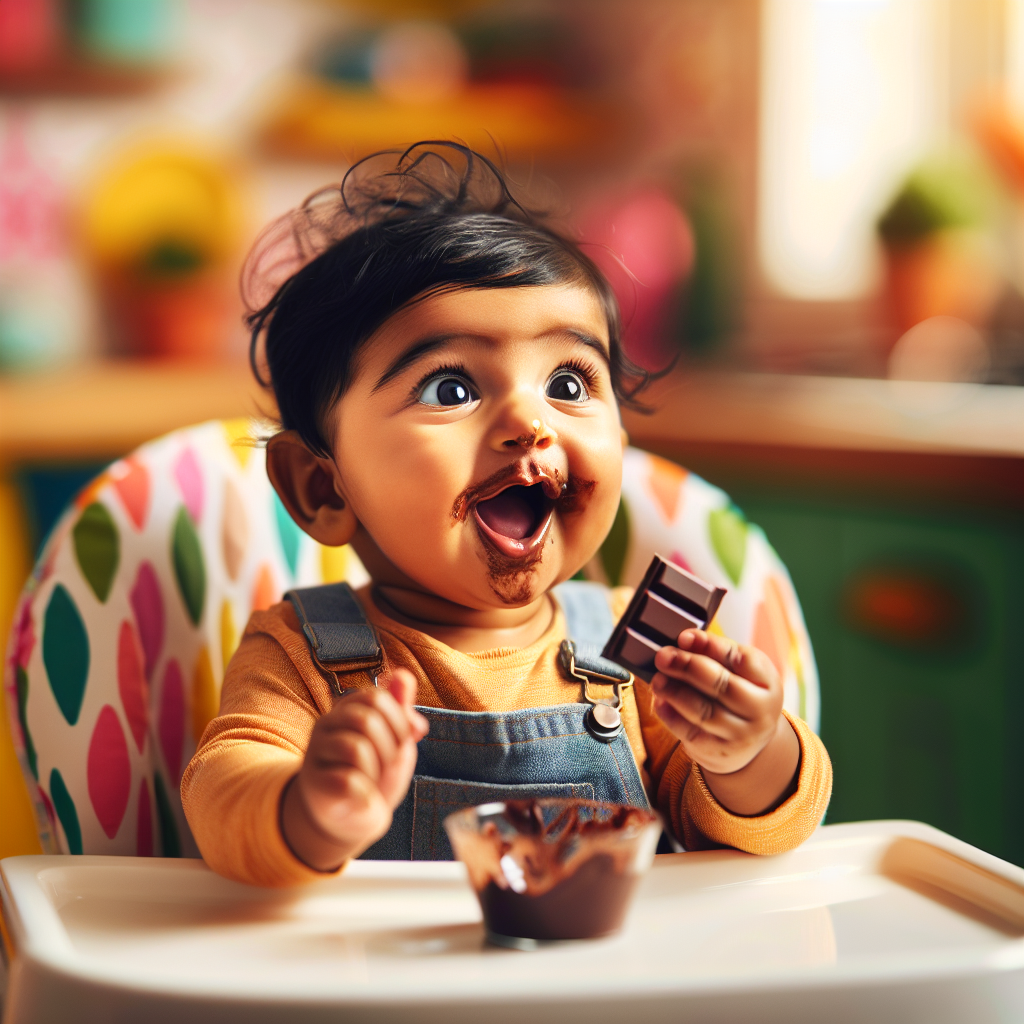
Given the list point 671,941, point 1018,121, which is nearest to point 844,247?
point 1018,121

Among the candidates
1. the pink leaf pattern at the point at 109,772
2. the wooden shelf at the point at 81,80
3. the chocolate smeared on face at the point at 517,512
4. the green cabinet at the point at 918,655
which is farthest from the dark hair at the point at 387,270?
the wooden shelf at the point at 81,80

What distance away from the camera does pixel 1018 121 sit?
1688 mm

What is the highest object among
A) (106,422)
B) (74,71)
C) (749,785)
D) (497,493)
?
(74,71)

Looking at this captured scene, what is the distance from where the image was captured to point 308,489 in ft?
2.41

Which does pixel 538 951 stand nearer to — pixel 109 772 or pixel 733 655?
pixel 733 655

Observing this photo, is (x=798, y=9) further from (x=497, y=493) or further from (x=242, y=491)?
(x=497, y=493)

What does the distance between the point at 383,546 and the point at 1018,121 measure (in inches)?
53.8

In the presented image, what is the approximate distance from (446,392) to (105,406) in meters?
1.20

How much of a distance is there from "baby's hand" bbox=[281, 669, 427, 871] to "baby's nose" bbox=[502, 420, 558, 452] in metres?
0.17

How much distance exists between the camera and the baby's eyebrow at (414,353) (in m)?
0.65

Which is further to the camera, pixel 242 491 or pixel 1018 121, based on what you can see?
pixel 1018 121

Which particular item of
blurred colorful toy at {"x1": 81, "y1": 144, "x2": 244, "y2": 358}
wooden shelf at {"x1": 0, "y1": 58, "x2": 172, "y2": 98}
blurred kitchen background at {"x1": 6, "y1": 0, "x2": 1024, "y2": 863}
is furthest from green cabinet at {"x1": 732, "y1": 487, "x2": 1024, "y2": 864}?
wooden shelf at {"x1": 0, "y1": 58, "x2": 172, "y2": 98}

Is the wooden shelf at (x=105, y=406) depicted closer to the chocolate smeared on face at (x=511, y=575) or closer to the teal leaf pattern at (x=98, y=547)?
the teal leaf pattern at (x=98, y=547)

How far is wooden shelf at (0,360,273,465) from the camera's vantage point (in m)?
1.66
